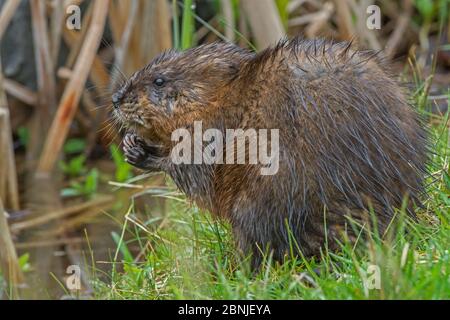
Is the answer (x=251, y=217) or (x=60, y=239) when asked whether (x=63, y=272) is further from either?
(x=251, y=217)

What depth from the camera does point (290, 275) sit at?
2.83m

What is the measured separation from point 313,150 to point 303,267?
1.25ft

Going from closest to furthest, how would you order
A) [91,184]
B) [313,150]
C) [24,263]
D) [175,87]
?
[313,150]
[175,87]
[24,263]
[91,184]

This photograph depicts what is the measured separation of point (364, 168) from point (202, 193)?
0.59 metres

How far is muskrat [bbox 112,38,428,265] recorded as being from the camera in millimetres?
2943

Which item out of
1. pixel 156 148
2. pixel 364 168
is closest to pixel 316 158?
pixel 364 168

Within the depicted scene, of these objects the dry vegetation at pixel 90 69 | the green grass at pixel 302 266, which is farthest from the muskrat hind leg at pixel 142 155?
the dry vegetation at pixel 90 69

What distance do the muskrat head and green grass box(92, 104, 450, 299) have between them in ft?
1.43

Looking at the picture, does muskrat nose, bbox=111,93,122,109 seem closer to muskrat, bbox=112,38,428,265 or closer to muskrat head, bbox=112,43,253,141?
muskrat head, bbox=112,43,253,141

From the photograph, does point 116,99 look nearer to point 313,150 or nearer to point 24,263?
point 313,150

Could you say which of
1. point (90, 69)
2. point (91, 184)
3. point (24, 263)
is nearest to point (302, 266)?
point (24, 263)

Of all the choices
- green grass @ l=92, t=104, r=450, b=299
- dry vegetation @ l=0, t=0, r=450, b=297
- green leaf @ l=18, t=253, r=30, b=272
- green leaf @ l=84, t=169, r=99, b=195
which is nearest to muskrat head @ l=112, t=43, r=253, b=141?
green grass @ l=92, t=104, r=450, b=299

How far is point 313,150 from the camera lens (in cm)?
294

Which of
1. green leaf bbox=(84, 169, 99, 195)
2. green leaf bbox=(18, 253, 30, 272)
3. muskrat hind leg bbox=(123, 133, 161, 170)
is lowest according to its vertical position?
green leaf bbox=(18, 253, 30, 272)
